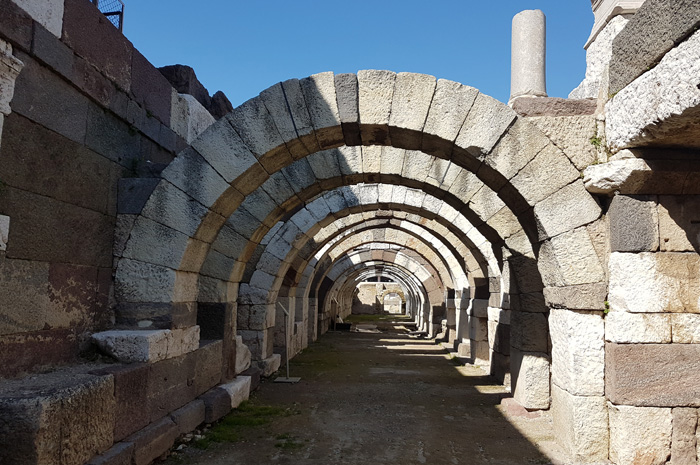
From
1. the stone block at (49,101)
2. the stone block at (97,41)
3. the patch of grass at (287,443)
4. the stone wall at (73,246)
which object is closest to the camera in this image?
the stone wall at (73,246)

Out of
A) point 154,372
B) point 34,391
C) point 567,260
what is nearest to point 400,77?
point 567,260

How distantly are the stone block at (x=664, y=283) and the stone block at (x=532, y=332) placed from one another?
2.46m

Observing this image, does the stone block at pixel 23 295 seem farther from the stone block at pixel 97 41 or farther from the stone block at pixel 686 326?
the stone block at pixel 686 326

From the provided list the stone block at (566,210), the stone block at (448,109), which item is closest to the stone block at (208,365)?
the stone block at (448,109)

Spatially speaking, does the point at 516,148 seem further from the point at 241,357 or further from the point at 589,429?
the point at 241,357

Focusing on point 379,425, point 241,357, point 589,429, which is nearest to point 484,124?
point 589,429

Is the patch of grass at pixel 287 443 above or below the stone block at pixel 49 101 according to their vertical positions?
below

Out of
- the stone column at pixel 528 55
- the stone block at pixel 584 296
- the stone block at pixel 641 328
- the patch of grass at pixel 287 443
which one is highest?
the stone column at pixel 528 55

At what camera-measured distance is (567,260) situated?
4.27 metres

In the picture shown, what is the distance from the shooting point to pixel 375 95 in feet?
15.0

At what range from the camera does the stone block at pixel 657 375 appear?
3.86 metres

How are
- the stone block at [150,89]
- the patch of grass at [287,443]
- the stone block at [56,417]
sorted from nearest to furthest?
the stone block at [56,417] < the patch of grass at [287,443] < the stone block at [150,89]

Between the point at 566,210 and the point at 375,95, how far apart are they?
182 centimetres

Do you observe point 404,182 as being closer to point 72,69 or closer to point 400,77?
point 400,77
